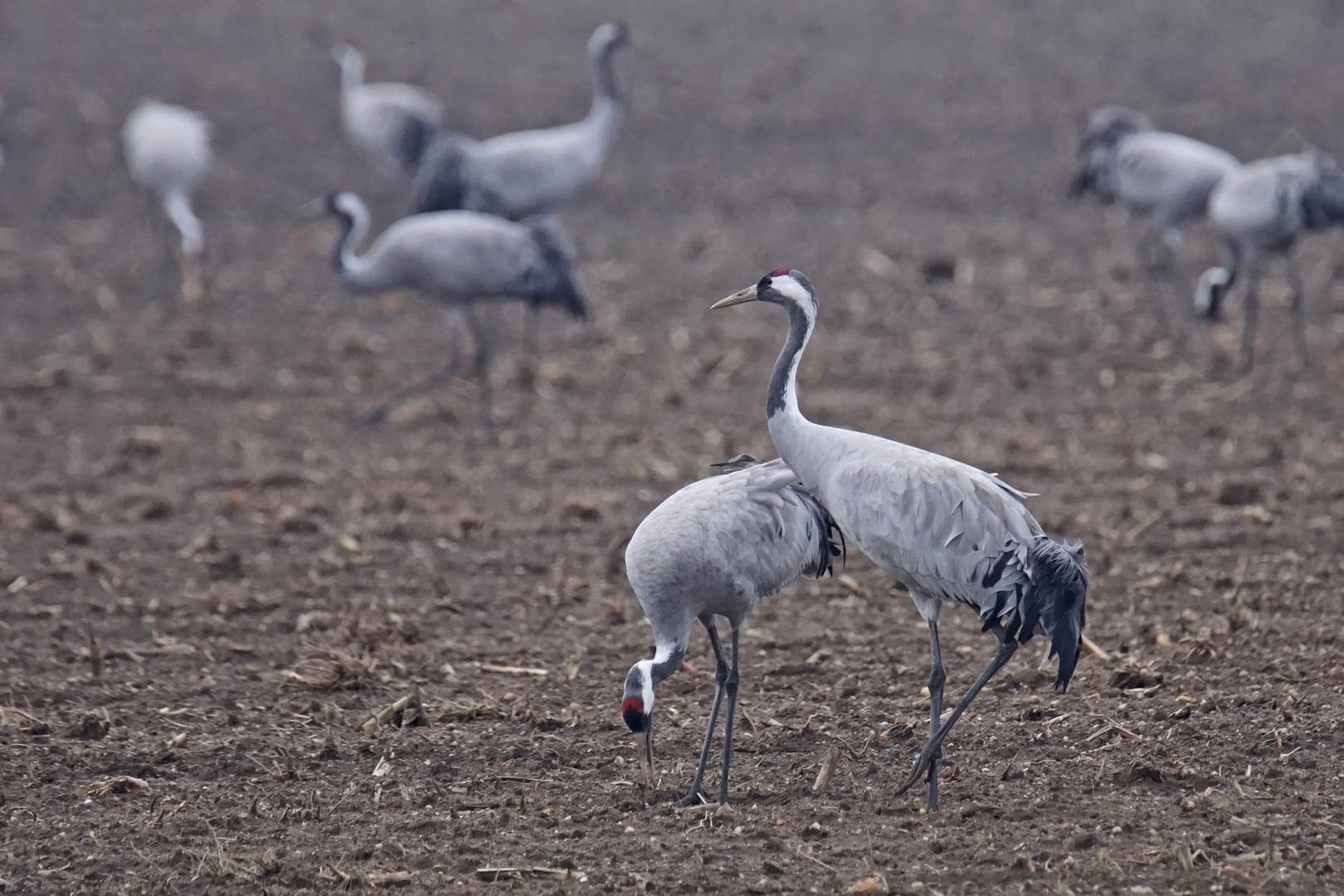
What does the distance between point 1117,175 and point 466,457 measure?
4.66 metres

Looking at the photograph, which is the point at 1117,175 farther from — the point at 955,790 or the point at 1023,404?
the point at 955,790

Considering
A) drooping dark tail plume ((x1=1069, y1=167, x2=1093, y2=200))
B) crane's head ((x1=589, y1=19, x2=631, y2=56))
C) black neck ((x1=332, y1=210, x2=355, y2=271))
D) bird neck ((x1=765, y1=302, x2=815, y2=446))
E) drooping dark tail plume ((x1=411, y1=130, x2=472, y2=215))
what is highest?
crane's head ((x1=589, y1=19, x2=631, y2=56))

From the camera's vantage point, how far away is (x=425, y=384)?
8148 mm

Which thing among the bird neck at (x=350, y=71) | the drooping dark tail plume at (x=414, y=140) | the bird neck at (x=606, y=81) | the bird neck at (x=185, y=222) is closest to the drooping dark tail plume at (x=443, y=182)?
the drooping dark tail plume at (x=414, y=140)

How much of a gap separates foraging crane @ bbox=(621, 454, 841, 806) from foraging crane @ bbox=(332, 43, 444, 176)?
6491mm

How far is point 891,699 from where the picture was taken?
15.6 ft

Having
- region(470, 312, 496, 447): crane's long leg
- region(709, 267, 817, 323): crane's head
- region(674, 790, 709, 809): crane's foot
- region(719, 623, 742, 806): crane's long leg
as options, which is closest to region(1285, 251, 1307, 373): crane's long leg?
region(470, 312, 496, 447): crane's long leg

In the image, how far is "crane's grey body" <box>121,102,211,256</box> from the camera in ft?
35.3

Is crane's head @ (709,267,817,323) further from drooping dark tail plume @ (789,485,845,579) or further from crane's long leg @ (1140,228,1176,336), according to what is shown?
crane's long leg @ (1140,228,1176,336)

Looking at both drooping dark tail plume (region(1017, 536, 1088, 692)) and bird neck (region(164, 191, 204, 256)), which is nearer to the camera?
drooping dark tail plume (region(1017, 536, 1088, 692))

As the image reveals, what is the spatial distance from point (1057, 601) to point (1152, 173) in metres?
6.26

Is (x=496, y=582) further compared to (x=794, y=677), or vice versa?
(x=496, y=582)

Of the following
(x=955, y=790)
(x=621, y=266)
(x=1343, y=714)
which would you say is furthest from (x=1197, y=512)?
A: (x=621, y=266)

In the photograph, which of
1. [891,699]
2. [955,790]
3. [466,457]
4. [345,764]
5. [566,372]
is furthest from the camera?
[566,372]
